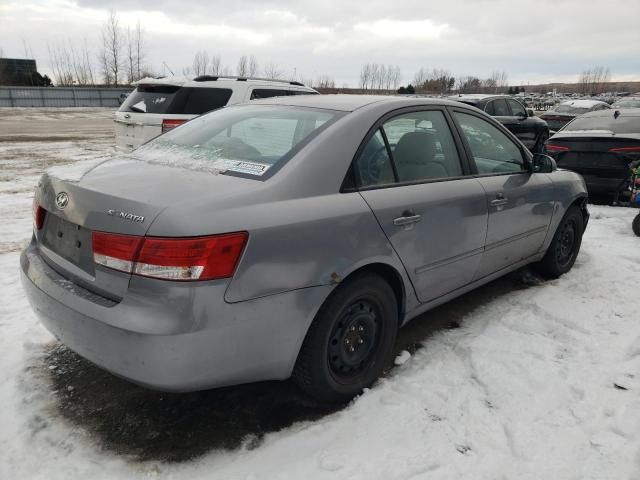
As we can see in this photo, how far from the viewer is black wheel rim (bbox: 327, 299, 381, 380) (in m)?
2.64

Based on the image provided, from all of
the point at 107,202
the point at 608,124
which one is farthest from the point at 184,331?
the point at 608,124

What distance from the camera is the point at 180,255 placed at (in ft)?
6.58

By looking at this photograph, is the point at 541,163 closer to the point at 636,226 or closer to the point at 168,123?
the point at 636,226

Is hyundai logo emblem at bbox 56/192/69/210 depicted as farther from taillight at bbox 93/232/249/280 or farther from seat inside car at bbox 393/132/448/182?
seat inside car at bbox 393/132/448/182

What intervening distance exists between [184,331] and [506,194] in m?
2.62

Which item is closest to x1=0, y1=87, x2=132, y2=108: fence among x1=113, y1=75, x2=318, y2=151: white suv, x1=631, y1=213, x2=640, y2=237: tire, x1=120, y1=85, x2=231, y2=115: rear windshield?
x1=113, y1=75, x2=318, y2=151: white suv

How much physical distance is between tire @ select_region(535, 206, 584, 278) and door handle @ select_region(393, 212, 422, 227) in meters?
2.25

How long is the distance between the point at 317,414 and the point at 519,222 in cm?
222

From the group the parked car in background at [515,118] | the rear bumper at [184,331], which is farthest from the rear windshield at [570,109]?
the rear bumper at [184,331]

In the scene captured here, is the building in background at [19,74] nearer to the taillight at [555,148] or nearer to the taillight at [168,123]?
the taillight at [168,123]

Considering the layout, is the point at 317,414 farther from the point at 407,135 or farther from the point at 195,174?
the point at 407,135

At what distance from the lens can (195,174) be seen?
2.46m

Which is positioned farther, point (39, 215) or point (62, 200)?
point (39, 215)

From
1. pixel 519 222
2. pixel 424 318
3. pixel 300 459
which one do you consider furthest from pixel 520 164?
pixel 300 459
